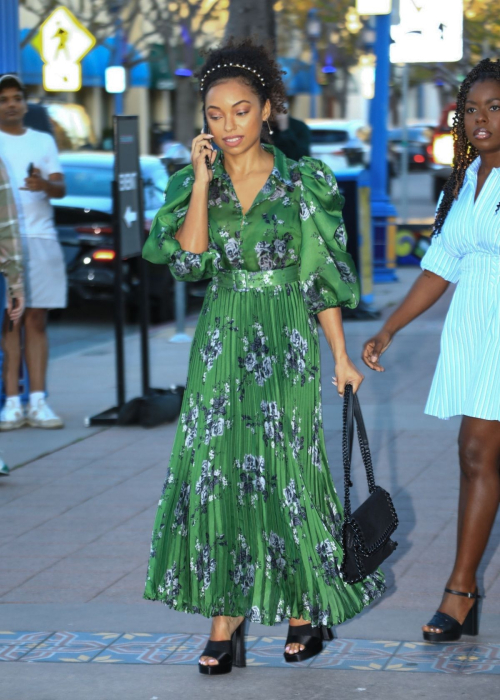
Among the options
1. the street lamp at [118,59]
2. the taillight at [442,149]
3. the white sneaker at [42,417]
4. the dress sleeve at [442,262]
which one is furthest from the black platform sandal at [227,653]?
the street lamp at [118,59]

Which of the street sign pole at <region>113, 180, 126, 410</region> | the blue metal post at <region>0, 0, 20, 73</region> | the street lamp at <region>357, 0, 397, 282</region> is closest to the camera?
the street sign pole at <region>113, 180, 126, 410</region>

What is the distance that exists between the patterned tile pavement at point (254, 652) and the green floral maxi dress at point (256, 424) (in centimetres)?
24

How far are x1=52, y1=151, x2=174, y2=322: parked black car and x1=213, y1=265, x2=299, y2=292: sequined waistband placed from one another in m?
8.54

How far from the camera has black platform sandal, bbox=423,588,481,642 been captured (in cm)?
438

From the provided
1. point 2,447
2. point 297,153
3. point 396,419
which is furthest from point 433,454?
point 297,153

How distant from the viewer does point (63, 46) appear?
56.3 ft

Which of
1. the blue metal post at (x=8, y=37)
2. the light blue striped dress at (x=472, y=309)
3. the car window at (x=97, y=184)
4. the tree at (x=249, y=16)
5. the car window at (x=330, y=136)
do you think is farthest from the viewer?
the car window at (x=330, y=136)

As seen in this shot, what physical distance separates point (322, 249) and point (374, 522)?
2.86ft

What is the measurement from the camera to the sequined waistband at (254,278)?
13.7 feet

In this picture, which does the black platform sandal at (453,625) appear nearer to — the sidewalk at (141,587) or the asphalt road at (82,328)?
the sidewalk at (141,587)

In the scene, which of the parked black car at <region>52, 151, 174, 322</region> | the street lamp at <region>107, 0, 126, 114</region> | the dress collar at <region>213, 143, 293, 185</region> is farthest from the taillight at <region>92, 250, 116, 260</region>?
the street lamp at <region>107, 0, 126, 114</region>

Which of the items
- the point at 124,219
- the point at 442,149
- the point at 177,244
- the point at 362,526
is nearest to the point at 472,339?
the point at 362,526

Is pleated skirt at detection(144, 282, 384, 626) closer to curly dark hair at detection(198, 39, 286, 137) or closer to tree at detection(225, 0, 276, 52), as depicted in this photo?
curly dark hair at detection(198, 39, 286, 137)

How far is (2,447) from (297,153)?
13.4ft
